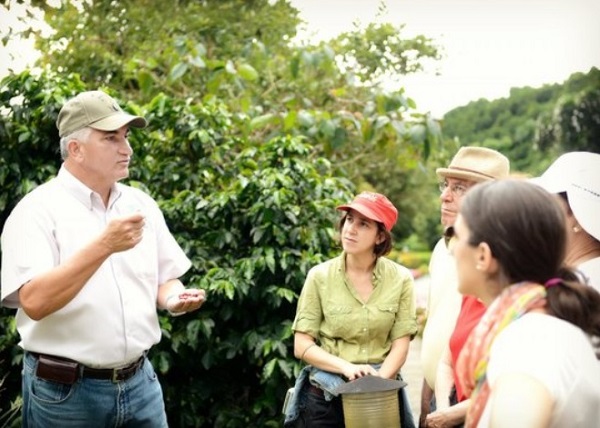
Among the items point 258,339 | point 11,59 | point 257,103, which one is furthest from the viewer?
point 257,103

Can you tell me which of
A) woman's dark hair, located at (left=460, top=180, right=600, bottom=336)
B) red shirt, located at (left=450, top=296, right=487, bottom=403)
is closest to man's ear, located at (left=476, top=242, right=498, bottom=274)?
woman's dark hair, located at (left=460, top=180, right=600, bottom=336)

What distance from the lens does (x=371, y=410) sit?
3258mm

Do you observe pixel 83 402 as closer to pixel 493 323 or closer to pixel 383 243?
pixel 383 243

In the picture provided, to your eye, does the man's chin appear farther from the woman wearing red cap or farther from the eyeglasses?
the woman wearing red cap

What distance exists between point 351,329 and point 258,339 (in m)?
1.29

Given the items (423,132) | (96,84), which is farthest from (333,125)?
(96,84)

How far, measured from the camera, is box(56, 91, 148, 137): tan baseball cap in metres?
3.28

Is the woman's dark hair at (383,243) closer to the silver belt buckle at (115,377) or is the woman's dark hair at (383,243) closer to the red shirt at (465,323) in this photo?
the red shirt at (465,323)

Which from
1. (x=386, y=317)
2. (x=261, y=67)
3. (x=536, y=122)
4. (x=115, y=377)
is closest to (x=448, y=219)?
(x=386, y=317)

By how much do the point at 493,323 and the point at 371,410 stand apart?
1474mm

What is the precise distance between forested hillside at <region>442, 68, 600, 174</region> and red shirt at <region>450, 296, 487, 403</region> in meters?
12.3

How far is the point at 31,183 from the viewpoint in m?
4.83

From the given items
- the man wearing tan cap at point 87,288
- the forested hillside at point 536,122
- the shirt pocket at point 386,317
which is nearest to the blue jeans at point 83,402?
the man wearing tan cap at point 87,288

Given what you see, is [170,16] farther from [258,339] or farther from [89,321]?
[89,321]
